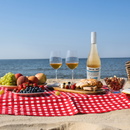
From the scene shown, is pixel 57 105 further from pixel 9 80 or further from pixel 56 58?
pixel 9 80

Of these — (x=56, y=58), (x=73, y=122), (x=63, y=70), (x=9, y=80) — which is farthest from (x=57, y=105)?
(x=63, y=70)

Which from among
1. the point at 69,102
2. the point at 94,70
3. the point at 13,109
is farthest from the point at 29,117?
the point at 94,70

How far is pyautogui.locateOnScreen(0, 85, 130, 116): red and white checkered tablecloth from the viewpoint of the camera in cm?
214

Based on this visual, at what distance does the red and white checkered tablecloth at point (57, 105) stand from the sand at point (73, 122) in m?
0.07

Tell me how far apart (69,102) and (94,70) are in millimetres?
700

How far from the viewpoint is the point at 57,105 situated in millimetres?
2197

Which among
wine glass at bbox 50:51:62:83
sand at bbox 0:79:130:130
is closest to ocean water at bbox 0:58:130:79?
wine glass at bbox 50:51:62:83

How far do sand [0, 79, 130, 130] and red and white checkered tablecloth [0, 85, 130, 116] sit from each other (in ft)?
0.23

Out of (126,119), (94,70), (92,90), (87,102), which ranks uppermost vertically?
(94,70)

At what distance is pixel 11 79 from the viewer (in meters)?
2.65

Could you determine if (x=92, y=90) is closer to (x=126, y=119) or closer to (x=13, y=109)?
(x=126, y=119)

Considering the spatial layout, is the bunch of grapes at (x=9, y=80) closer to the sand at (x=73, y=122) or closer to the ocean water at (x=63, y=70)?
the sand at (x=73, y=122)

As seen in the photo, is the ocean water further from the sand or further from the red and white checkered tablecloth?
the sand

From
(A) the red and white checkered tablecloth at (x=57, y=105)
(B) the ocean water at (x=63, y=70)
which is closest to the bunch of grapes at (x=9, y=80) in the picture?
(A) the red and white checkered tablecloth at (x=57, y=105)
